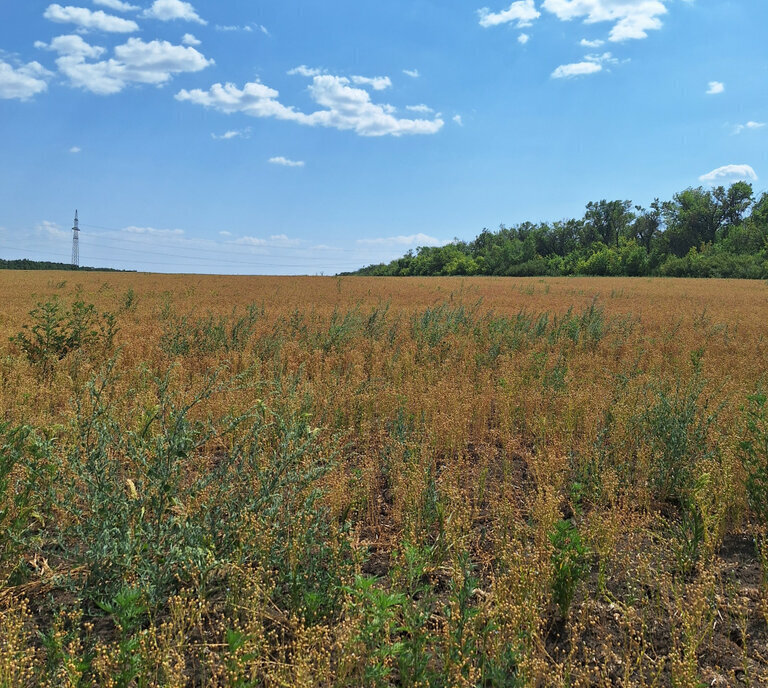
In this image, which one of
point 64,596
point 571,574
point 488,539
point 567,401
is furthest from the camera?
point 567,401

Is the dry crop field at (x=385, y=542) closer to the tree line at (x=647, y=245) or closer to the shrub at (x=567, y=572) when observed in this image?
the shrub at (x=567, y=572)

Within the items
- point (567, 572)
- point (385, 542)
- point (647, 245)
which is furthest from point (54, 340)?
point (647, 245)

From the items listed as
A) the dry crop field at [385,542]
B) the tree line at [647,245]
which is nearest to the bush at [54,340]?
the dry crop field at [385,542]

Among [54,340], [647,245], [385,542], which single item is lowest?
[385,542]

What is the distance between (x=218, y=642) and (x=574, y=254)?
306ft

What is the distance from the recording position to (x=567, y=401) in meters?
6.30

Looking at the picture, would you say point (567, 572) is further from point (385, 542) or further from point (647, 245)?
point (647, 245)

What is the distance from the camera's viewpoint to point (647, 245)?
88.2 meters

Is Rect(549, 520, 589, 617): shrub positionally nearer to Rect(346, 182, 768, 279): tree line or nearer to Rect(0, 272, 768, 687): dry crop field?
Rect(0, 272, 768, 687): dry crop field

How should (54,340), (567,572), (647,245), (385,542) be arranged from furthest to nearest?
(647,245) < (54,340) < (385,542) < (567,572)

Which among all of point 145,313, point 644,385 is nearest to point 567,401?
point 644,385

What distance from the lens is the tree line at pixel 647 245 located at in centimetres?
6053

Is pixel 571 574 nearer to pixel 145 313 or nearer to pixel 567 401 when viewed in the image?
pixel 567 401

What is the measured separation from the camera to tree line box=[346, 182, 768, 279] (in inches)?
2383
